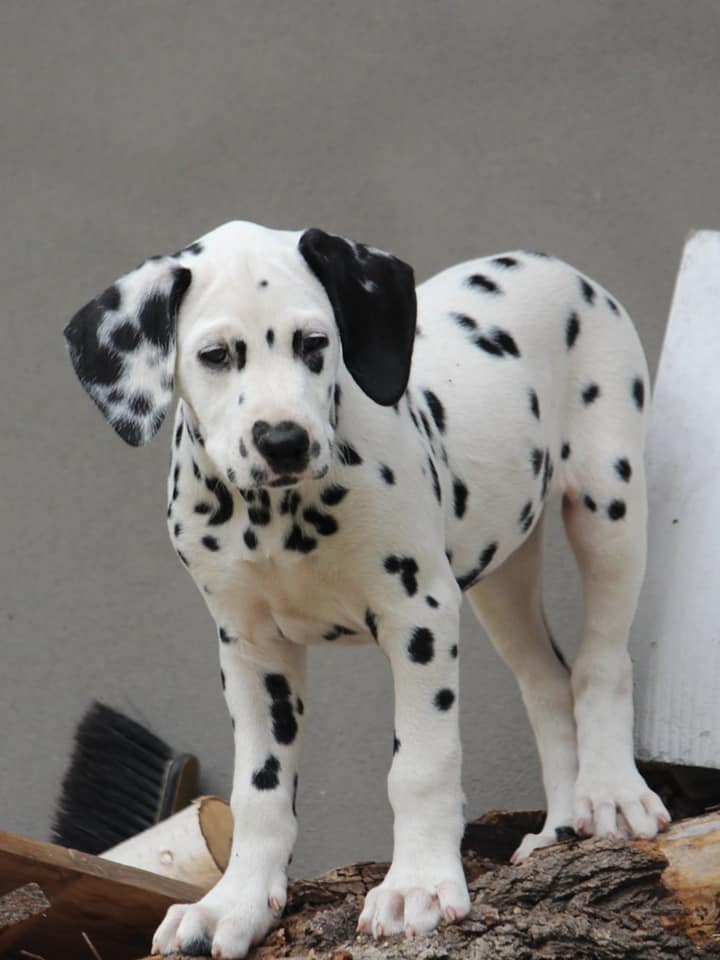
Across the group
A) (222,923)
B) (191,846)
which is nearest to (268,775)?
(222,923)

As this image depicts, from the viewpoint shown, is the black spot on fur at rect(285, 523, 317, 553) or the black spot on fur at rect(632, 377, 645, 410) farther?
the black spot on fur at rect(632, 377, 645, 410)

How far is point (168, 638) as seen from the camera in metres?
5.68

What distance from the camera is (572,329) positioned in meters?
4.37

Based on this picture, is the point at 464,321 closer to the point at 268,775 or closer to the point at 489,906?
the point at 268,775

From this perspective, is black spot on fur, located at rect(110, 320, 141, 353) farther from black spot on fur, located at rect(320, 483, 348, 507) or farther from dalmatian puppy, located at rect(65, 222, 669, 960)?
black spot on fur, located at rect(320, 483, 348, 507)

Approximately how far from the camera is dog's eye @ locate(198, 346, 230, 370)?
311 centimetres

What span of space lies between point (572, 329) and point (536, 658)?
965mm

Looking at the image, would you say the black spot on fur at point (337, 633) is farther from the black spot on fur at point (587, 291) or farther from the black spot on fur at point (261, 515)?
the black spot on fur at point (587, 291)

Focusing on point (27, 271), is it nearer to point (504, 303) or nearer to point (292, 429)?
point (504, 303)

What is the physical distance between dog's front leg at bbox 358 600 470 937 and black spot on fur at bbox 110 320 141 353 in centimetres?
84

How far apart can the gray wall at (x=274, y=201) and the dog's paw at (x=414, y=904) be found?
6.42 ft

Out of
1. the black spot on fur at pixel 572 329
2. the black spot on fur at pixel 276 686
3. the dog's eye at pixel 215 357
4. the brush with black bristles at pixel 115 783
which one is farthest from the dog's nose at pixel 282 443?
the brush with black bristles at pixel 115 783

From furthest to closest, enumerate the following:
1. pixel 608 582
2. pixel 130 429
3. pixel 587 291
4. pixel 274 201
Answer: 1. pixel 274 201
2. pixel 587 291
3. pixel 608 582
4. pixel 130 429

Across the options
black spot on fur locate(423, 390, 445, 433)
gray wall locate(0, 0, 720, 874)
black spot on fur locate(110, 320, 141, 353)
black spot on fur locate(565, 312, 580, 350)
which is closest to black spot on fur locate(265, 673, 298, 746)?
black spot on fur locate(423, 390, 445, 433)
